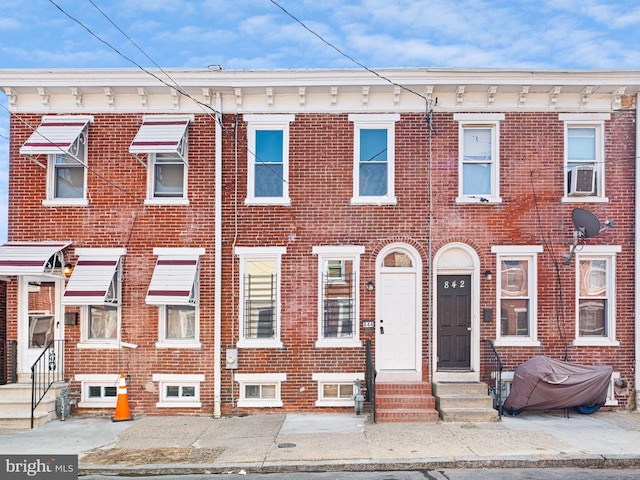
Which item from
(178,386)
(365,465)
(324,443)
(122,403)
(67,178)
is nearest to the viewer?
(365,465)

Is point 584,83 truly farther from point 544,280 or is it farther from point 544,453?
point 544,453

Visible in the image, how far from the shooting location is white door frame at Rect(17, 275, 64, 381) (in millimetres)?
11555

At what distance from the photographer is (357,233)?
38.1 feet

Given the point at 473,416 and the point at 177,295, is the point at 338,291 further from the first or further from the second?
the point at 473,416

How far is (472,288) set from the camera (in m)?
11.7

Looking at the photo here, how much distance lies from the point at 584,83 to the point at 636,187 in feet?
7.67

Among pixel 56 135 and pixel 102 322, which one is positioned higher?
pixel 56 135

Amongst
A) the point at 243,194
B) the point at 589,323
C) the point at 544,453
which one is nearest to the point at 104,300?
the point at 243,194

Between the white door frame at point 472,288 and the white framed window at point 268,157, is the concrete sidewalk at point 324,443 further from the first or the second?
the white framed window at point 268,157

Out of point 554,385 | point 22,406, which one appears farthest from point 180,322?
point 554,385

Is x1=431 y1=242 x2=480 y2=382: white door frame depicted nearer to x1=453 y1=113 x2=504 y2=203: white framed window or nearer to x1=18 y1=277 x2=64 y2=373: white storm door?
x1=453 y1=113 x2=504 y2=203: white framed window

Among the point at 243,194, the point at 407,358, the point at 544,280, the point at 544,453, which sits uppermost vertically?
the point at 243,194

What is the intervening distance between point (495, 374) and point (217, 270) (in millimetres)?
5825

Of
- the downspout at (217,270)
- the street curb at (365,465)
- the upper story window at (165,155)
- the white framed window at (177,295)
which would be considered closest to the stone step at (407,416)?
the street curb at (365,465)
